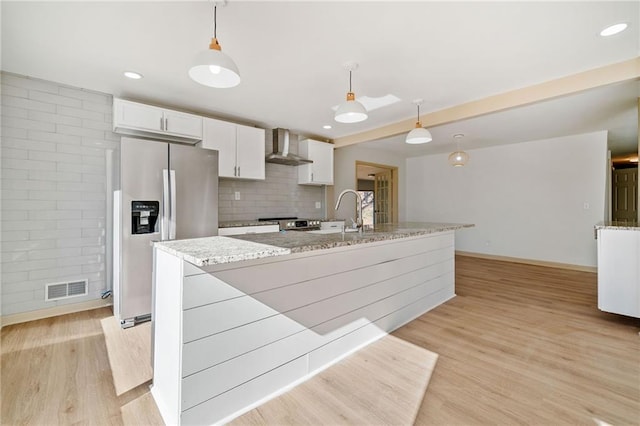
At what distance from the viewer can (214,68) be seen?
161 centimetres

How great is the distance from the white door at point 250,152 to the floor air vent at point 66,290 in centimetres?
214

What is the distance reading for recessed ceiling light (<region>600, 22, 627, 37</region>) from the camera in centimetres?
195

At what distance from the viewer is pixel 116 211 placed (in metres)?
2.81

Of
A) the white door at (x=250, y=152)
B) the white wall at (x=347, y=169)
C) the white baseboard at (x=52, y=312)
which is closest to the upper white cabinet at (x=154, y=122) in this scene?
the white door at (x=250, y=152)

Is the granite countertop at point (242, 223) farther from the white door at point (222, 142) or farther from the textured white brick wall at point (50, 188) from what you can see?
the textured white brick wall at point (50, 188)

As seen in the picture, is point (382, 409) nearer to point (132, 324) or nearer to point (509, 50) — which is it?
point (132, 324)

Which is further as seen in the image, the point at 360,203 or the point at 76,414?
the point at 360,203

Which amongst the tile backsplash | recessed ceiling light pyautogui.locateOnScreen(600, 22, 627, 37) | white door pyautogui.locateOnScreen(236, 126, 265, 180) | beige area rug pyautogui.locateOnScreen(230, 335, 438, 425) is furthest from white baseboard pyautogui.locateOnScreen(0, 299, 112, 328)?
recessed ceiling light pyautogui.locateOnScreen(600, 22, 627, 37)

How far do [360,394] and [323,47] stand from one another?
2.49 m

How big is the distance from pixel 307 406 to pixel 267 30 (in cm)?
248

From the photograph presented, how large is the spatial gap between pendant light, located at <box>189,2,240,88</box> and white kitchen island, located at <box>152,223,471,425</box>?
0.99 metres

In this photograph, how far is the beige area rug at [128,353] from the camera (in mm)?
1812

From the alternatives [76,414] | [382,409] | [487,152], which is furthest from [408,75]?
[487,152]

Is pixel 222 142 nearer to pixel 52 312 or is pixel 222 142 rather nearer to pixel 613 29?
pixel 52 312
